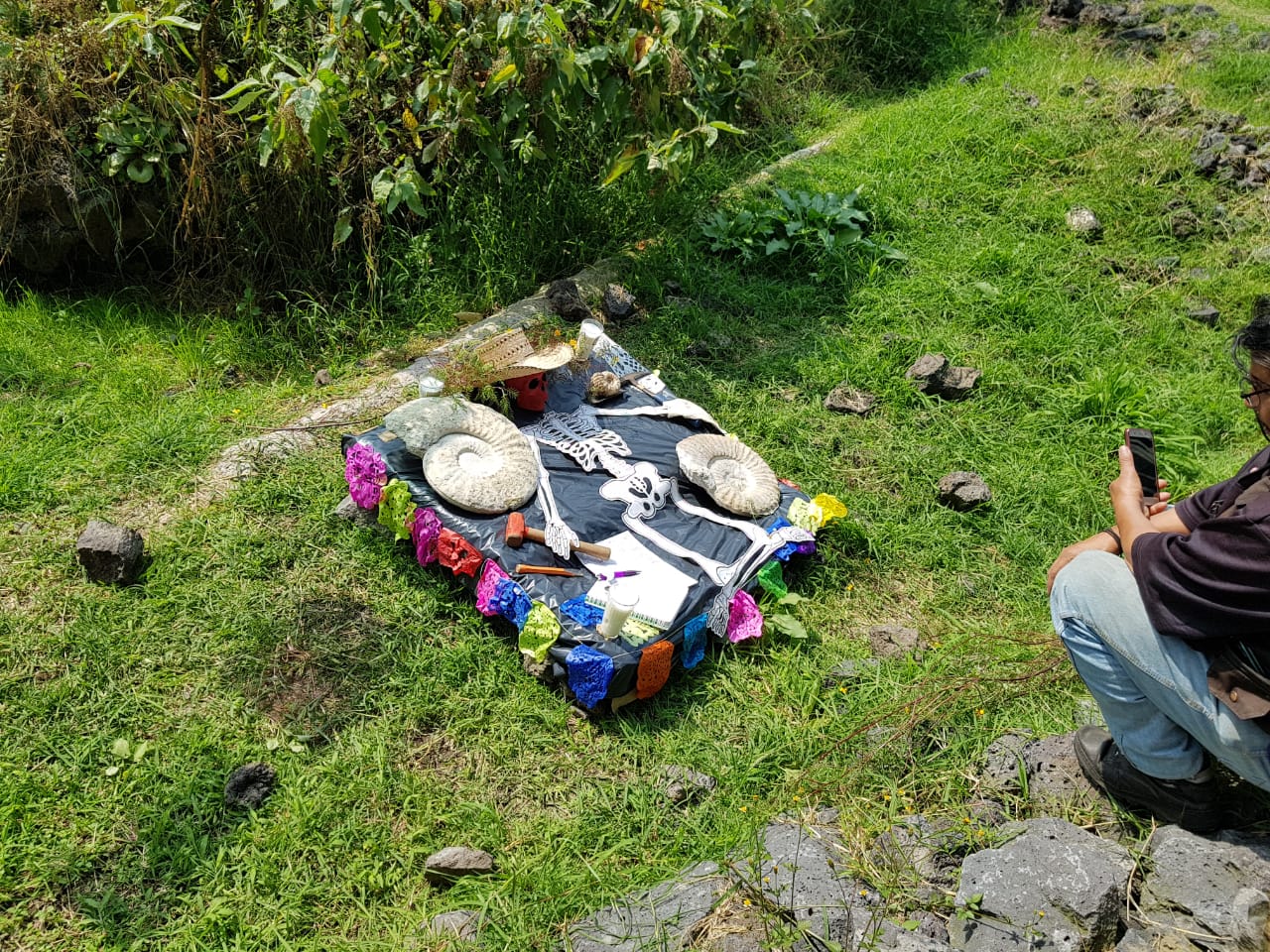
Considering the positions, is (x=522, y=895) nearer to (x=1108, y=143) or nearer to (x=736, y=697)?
(x=736, y=697)

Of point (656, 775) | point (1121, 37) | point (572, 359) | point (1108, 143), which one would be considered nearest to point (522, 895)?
point (656, 775)

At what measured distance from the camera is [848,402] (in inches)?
→ 186

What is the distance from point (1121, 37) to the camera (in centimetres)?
804

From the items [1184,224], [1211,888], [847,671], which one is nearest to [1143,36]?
[1184,224]

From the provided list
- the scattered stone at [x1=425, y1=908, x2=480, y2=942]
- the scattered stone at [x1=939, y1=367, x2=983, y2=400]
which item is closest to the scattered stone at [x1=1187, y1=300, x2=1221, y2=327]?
the scattered stone at [x1=939, y1=367, x2=983, y2=400]

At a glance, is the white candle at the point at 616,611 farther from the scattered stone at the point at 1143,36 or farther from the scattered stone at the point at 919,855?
the scattered stone at the point at 1143,36

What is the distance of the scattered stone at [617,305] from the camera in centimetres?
522

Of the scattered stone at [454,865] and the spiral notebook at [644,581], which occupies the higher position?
the spiral notebook at [644,581]

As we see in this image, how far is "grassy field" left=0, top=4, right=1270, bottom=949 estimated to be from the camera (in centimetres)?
269

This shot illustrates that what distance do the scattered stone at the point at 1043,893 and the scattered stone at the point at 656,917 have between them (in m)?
0.64

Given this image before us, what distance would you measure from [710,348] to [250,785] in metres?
3.23

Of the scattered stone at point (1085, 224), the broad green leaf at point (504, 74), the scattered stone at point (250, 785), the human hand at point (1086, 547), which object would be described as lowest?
the scattered stone at point (250, 785)

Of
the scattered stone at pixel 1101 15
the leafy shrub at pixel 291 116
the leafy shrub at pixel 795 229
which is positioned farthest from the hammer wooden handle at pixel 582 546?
the scattered stone at pixel 1101 15

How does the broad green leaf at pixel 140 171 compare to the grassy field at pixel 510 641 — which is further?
the broad green leaf at pixel 140 171
